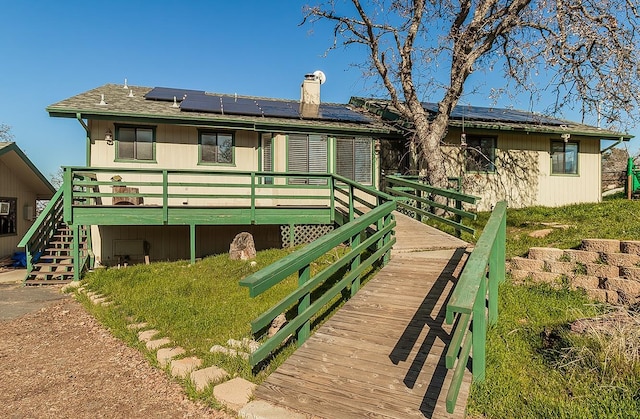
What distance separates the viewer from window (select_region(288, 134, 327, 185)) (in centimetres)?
1273

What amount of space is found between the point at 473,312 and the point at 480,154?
508 inches

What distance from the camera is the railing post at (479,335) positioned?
3.28m

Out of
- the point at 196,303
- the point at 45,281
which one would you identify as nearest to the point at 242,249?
the point at 196,303

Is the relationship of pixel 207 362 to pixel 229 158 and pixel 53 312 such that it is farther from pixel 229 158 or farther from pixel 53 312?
pixel 229 158

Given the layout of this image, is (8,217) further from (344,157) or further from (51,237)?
(344,157)

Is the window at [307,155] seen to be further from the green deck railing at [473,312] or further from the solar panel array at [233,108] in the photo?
the green deck railing at [473,312]

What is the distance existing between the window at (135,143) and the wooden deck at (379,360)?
9.03 metres

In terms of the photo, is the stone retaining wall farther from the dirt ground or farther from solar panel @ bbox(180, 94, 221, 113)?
solar panel @ bbox(180, 94, 221, 113)

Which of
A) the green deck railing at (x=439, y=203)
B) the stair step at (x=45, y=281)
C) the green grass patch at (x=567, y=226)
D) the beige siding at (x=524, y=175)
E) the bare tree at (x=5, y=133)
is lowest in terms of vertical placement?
the stair step at (x=45, y=281)

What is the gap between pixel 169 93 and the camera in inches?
578

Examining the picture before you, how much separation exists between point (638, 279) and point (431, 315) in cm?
297

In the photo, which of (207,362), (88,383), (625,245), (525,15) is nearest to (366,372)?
(207,362)

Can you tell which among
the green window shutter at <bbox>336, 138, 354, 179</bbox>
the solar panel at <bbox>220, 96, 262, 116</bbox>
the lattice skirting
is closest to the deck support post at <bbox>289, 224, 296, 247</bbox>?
the lattice skirting

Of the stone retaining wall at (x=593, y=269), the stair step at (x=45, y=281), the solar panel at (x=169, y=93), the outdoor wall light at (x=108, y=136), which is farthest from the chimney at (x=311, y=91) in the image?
the stone retaining wall at (x=593, y=269)
